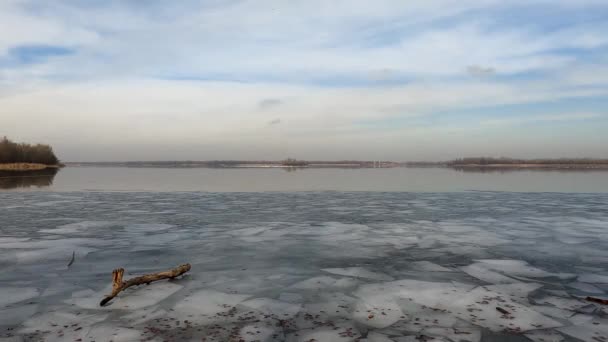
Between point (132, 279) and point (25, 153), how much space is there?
67.3 meters

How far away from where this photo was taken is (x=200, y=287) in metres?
4.60

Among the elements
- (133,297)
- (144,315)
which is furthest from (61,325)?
(133,297)

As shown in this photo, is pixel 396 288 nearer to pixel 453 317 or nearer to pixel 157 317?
pixel 453 317

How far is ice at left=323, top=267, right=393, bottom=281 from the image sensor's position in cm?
504

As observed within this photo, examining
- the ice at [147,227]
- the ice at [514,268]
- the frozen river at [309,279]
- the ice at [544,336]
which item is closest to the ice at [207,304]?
the frozen river at [309,279]

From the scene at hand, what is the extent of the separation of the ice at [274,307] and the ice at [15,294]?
227 centimetres

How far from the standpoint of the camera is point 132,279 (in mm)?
4422

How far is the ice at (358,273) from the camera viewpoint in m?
5.04

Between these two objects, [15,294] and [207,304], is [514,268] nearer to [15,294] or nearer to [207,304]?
[207,304]

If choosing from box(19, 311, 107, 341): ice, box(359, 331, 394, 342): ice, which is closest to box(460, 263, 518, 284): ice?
box(359, 331, 394, 342): ice

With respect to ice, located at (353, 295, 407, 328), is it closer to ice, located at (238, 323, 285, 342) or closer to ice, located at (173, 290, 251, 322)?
ice, located at (238, 323, 285, 342)

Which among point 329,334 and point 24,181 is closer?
point 329,334

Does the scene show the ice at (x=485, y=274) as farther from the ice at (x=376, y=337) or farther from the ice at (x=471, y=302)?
the ice at (x=376, y=337)

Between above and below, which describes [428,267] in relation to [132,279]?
below
